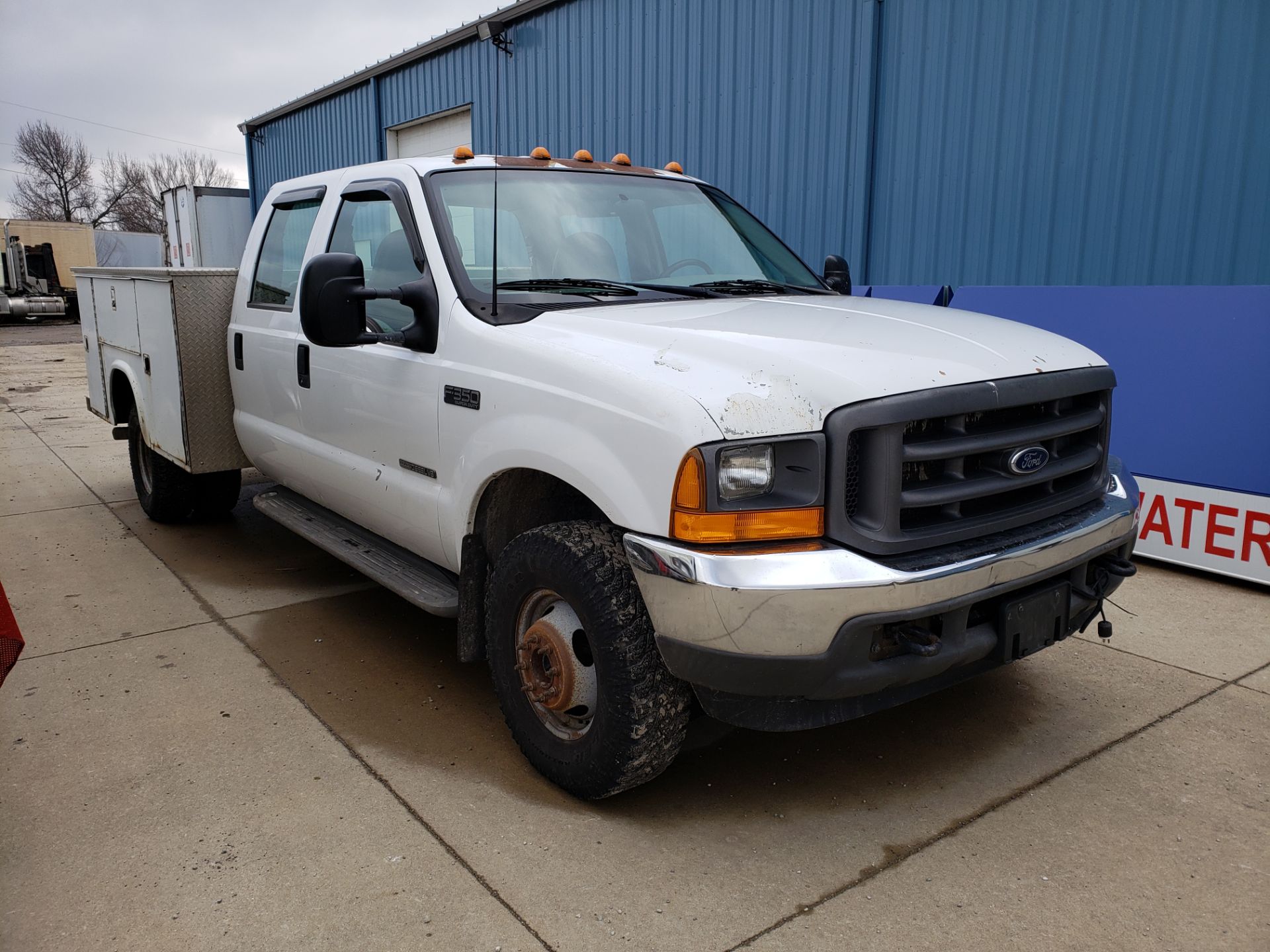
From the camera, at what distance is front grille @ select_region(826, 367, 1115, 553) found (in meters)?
2.51

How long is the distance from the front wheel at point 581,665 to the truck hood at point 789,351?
55 centimetres

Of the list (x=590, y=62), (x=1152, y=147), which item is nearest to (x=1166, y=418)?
(x=1152, y=147)

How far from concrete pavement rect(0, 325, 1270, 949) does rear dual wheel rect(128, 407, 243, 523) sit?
5.19 ft

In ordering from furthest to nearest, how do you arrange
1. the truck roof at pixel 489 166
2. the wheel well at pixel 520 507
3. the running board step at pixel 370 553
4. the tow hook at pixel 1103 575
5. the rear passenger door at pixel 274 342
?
the rear passenger door at pixel 274 342, the truck roof at pixel 489 166, the running board step at pixel 370 553, the wheel well at pixel 520 507, the tow hook at pixel 1103 575

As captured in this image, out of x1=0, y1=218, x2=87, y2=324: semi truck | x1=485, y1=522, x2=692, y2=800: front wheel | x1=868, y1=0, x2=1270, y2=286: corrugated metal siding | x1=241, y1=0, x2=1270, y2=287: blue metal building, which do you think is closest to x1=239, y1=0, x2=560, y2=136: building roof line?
x1=241, y1=0, x2=1270, y2=287: blue metal building

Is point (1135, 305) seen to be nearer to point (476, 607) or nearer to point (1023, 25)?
point (1023, 25)

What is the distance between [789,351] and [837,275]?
2.09 metres

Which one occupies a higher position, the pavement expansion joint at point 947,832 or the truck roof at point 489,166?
the truck roof at point 489,166

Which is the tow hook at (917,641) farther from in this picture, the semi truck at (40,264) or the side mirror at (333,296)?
the semi truck at (40,264)

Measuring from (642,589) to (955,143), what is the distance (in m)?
6.13

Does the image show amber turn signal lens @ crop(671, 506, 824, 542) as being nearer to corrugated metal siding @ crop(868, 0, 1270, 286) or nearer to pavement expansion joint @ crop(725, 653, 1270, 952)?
pavement expansion joint @ crop(725, 653, 1270, 952)

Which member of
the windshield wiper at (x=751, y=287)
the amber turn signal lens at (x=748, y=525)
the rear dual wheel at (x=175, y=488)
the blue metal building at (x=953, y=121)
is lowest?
the rear dual wheel at (x=175, y=488)

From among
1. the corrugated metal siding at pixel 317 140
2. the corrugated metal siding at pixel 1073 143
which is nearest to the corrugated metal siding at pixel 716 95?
the corrugated metal siding at pixel 1073 143

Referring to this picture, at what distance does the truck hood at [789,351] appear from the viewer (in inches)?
99.3
